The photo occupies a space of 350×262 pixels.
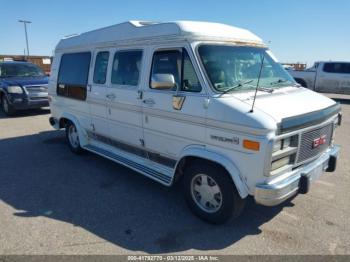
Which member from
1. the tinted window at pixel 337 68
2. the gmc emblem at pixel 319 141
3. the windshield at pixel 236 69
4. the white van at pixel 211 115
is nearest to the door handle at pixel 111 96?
the white van at pixel 211 115

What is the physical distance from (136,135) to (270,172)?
2.27 m

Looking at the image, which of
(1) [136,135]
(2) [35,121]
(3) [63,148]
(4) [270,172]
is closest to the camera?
(4) [270,172]

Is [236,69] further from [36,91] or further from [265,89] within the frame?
[36,91]

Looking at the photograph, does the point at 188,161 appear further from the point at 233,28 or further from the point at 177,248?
the point at 233,28

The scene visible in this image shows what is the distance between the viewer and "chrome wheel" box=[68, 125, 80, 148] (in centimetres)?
657

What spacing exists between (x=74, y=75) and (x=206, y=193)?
3.95 m

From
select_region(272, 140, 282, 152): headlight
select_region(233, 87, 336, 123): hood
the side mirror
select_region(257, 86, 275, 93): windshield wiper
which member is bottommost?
select_region(272, 140, 282, 152): headlight

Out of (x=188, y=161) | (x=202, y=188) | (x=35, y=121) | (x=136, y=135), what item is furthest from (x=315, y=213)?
(x=35, y=121)

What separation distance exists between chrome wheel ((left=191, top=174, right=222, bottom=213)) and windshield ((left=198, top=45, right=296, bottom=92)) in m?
1.14

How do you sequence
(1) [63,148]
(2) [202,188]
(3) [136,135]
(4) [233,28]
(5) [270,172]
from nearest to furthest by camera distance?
(5) [270,172] < (2) [202,188] < (4) [233,28] < (3) [136,135] < (1) [63,148]

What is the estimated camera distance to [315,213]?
13.2 feet

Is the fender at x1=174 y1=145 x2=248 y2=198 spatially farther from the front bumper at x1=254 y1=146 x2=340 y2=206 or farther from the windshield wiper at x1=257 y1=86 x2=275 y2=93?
the windshield wiper at x1=257 y1=86 x2=275 y2=93

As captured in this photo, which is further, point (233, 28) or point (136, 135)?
point (136, 135)

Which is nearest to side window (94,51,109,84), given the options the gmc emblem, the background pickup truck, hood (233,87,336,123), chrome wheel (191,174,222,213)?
chrome wheel (191,174,222,213)
